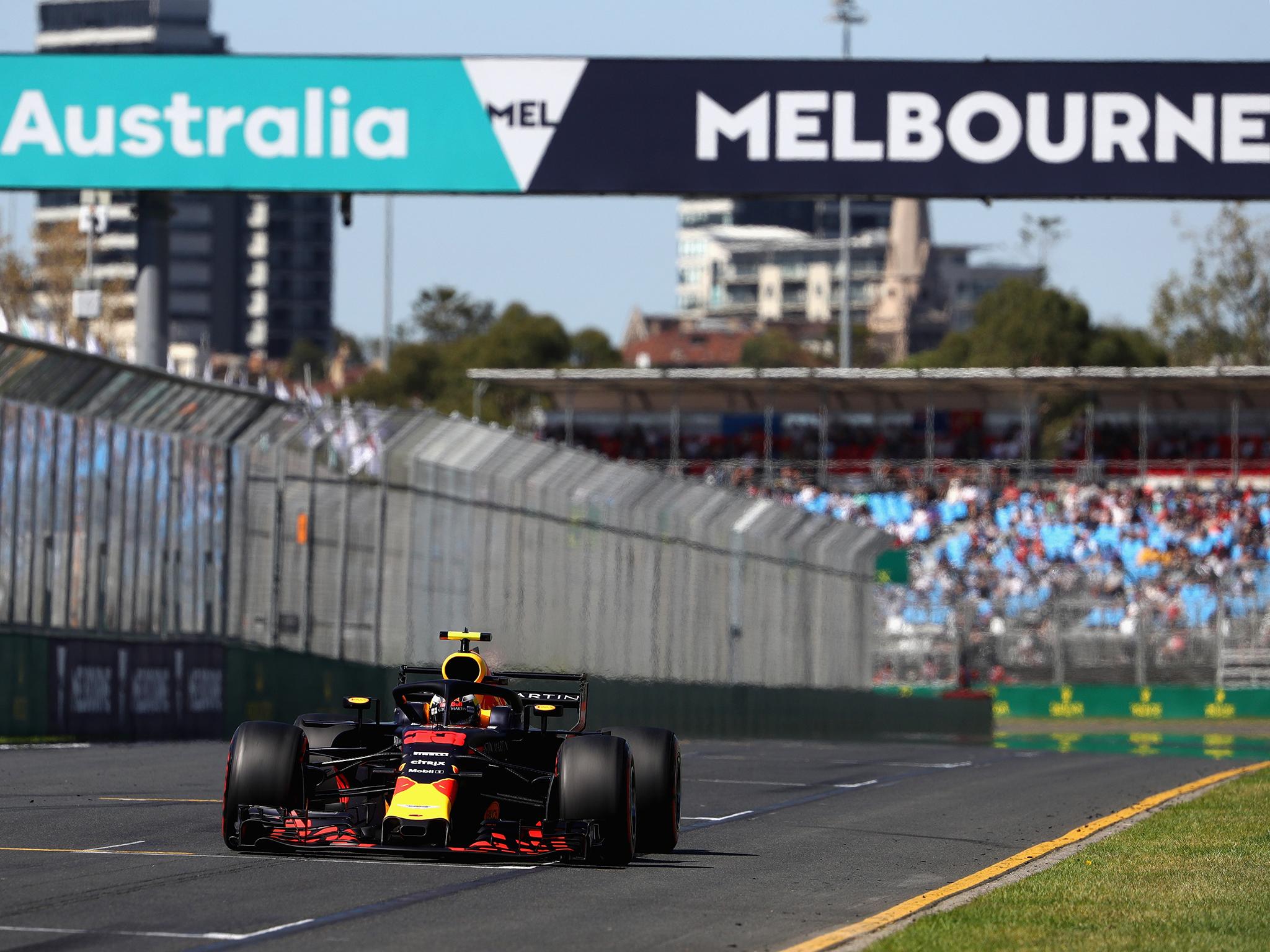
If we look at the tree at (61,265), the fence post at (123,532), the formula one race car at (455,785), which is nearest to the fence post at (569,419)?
the tree at (61,265)

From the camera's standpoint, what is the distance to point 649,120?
2427cm

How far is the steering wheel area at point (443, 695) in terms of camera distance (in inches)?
459

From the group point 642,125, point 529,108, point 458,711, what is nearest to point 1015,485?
point 642,125

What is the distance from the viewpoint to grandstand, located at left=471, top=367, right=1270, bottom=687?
42.9 meters

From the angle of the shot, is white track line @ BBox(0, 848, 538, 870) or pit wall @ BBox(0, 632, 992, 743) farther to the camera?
pit wall @ BBox(0, 632, 992, 743)

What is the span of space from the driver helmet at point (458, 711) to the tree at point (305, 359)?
472 ft

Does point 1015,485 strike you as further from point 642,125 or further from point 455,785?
point 455,785

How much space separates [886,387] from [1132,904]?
163ft

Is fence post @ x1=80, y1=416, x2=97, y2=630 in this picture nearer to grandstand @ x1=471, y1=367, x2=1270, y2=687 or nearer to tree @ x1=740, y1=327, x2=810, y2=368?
grandstand @ x1=471, y1=367, x2=1270, y2=687

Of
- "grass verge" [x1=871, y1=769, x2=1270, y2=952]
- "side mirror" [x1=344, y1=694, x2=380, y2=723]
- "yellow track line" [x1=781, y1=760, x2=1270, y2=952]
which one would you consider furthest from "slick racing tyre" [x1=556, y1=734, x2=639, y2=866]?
"grass verge" [x1=871, y1=769, x2=1270, y2=952]

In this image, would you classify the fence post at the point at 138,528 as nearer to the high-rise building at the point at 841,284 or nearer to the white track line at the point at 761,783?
the white track line at the point at 761,783

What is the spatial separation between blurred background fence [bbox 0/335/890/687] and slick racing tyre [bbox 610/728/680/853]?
11.6m

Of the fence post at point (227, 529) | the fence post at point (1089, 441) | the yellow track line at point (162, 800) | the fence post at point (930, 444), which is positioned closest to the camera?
the yellow track line at point (162, 800)

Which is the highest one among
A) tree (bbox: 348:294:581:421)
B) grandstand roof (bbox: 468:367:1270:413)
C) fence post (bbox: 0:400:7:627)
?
tree (bbox: 348:294:581:421)
